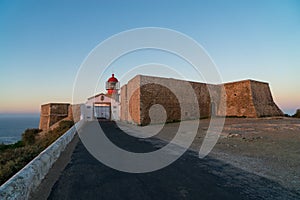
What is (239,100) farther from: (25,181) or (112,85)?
(25,181)

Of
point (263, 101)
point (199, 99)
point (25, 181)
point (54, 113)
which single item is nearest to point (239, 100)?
point (263, 101)

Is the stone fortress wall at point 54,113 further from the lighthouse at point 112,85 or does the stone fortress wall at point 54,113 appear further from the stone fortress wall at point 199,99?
the stone fortress wall at point 199,99

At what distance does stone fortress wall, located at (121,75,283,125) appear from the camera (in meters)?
19.4

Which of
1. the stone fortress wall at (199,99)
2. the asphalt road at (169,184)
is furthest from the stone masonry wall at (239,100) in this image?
the asphalt road at (169,184)

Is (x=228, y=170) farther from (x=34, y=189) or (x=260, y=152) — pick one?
(x=34, y=189)

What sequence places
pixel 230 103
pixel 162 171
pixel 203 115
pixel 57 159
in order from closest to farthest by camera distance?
pixel 162 171 → pixel 57 159 → pixel 203 115 → pixel 230 103

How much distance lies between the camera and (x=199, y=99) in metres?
22.8

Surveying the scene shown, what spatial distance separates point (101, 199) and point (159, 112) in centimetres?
1688

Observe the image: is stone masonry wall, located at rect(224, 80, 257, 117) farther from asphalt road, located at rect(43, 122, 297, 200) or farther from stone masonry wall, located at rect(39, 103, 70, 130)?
stone masonry wall, located at rect(39, 103, 70, 130)

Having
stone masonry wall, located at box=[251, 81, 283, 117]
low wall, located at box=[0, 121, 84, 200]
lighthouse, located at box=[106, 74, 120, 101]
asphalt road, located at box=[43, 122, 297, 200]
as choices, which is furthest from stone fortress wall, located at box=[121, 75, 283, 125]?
low wall, located at box=[0, 121, 84, 200]

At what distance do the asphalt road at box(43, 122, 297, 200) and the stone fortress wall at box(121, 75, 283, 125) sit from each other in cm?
1396

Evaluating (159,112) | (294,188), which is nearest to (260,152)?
(294,188)

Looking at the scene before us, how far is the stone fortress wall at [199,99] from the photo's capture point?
19.4 m

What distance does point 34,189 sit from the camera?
11.4 ft
